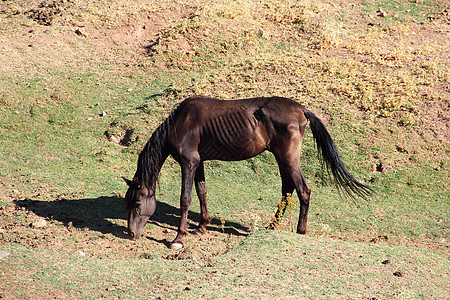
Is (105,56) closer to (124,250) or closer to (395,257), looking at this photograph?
(124,250)

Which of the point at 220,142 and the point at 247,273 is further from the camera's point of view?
the point at 220,142

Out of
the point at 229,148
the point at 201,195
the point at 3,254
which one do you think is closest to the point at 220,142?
the point at 229,148

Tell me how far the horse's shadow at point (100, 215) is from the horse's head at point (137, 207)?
0.29 metres

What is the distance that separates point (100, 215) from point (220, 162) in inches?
138

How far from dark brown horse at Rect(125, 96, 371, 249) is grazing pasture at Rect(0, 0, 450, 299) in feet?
1.30

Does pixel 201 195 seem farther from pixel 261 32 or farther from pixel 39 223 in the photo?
pixel 261 32

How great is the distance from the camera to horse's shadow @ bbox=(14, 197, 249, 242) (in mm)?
7852

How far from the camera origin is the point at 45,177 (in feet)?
32.2

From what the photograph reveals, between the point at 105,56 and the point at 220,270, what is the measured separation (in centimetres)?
1087

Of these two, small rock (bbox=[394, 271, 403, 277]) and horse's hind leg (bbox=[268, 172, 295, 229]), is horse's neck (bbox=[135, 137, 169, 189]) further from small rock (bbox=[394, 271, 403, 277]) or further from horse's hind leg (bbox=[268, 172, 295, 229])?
small rock (bbox=[394, 271, 403, 277])

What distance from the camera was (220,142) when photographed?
7727 millimetres

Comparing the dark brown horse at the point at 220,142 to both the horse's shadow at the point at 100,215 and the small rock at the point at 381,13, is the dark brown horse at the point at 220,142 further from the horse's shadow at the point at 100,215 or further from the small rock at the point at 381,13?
the small rock at the point at 381,13

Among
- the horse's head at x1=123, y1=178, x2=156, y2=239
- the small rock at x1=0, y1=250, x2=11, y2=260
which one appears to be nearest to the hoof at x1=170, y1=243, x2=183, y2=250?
the horse's head at x1=123, y1=178, x2=156, y2=239

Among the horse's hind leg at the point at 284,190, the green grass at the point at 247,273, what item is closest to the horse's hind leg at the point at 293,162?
the horse's hind leg at the point at 284,190
